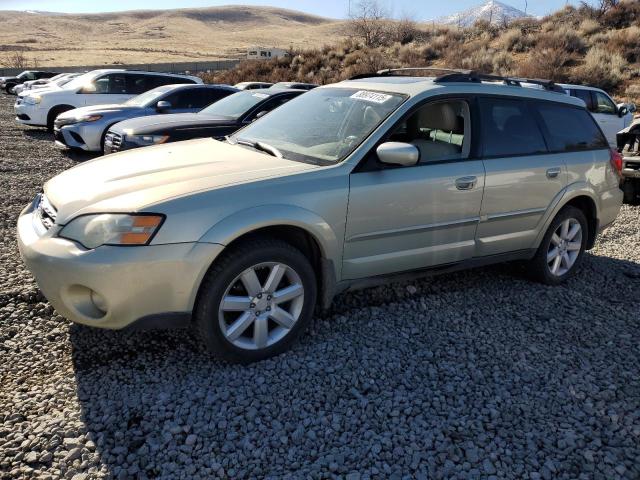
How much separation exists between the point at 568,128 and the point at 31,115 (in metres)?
12.3

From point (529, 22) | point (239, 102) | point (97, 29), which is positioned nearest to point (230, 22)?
point (97, 29)

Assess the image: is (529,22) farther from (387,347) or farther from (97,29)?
(97,29)

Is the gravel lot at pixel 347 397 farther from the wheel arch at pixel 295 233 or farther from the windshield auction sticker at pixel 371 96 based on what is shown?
the windshield auction sticker at pixel 371 96

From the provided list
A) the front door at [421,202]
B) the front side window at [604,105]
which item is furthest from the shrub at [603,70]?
the front door at [421,202]

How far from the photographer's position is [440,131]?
4.48 m

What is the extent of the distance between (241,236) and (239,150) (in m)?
1.05

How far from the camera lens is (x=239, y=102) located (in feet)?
29.8

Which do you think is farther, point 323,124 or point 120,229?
point 323,124

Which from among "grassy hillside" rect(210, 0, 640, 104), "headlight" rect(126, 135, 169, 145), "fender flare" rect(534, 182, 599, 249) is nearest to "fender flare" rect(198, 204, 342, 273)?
"fender flare" rect(534, 182, 599, 249)

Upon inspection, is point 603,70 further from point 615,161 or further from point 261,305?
point 261,305

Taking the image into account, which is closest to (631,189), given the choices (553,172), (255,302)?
(553,172)

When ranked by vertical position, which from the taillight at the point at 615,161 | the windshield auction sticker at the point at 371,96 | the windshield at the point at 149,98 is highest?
the windshield auction sticker at the point at 371,96

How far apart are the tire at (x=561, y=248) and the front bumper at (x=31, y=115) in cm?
1201

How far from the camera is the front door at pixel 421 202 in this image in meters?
3.73
